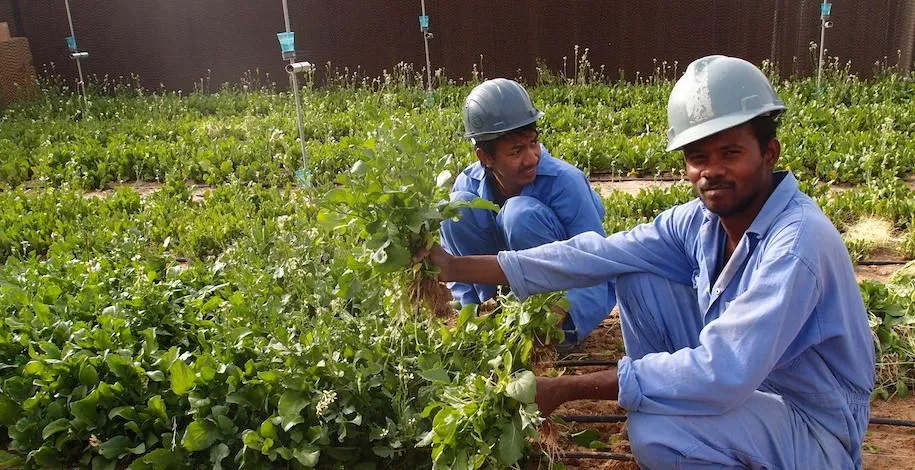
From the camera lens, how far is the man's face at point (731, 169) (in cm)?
221

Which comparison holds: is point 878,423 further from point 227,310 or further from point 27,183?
point 27,183

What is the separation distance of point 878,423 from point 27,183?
22.1 feet

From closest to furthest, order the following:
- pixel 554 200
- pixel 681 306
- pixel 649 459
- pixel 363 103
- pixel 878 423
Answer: pixel 649 459, pixel 681 306, pixel 878 423, pixel 554 200, pixel 363 103

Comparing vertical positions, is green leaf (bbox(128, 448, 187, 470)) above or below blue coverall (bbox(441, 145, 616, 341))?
below

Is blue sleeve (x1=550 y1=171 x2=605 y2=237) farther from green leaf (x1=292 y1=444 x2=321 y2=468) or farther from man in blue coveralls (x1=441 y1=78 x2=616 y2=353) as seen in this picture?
green leaf (x1=292 y1=444 x2=321 y2=468)

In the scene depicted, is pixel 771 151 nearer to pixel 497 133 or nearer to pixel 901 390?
pixel 497 133

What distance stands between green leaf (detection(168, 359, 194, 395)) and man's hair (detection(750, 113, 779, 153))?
6.20 feet

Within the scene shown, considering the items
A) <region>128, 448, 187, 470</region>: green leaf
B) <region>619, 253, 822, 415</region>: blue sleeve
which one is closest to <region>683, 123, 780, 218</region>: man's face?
<region>619, 253, 822, 415</region>: blue sleeve

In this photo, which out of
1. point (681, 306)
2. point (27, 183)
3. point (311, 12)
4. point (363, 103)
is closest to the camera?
point (681, 306)

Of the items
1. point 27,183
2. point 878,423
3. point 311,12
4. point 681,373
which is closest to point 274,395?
point 681,373

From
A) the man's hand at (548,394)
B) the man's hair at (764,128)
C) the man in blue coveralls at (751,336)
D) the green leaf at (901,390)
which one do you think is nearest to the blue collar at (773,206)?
the man in blue coveralls at (751,336)

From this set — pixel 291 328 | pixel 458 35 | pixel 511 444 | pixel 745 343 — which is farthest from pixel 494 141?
pixel 458 35

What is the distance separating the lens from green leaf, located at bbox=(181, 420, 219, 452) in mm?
2615

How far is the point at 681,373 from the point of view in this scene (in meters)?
2.15
